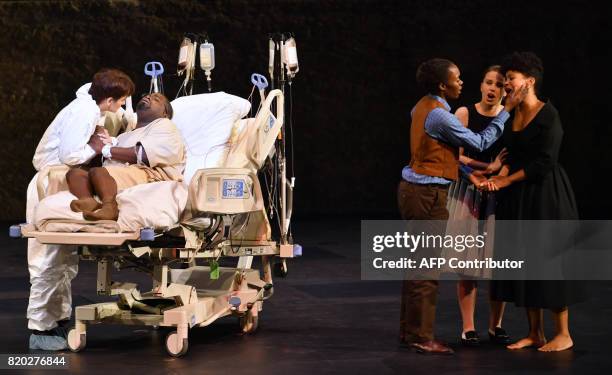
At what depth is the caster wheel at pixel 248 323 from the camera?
223 inches

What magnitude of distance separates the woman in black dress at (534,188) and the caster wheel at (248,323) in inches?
48.2

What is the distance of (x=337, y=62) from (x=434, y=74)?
669 centimetres


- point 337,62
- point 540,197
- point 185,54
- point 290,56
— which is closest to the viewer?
point 540,197

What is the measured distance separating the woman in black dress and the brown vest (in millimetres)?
312

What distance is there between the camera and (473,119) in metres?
5.41

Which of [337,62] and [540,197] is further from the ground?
[337,62]

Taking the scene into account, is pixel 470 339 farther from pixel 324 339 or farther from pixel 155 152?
pixel 155 152

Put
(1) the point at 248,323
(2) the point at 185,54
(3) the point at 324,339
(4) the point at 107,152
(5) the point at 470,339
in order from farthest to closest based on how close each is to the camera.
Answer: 1. (2) the point at 185,54
2. (1) the point at 248,323
3. (3) the point at 324,339
4. (5) the point at 470,339
5. (4) the point at 107,152

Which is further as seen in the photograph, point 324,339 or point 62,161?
point 324,339

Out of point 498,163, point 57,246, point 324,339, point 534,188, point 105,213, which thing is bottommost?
point 324,339

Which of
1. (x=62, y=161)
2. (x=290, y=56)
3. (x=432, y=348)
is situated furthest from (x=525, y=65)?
(x=62, y=161)

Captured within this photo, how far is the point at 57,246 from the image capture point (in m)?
5.14

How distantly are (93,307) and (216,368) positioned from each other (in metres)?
0.69

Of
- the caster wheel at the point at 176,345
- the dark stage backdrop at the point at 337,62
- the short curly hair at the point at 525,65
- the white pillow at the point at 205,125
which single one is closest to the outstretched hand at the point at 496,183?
the short curly hair at the point at 525,65
